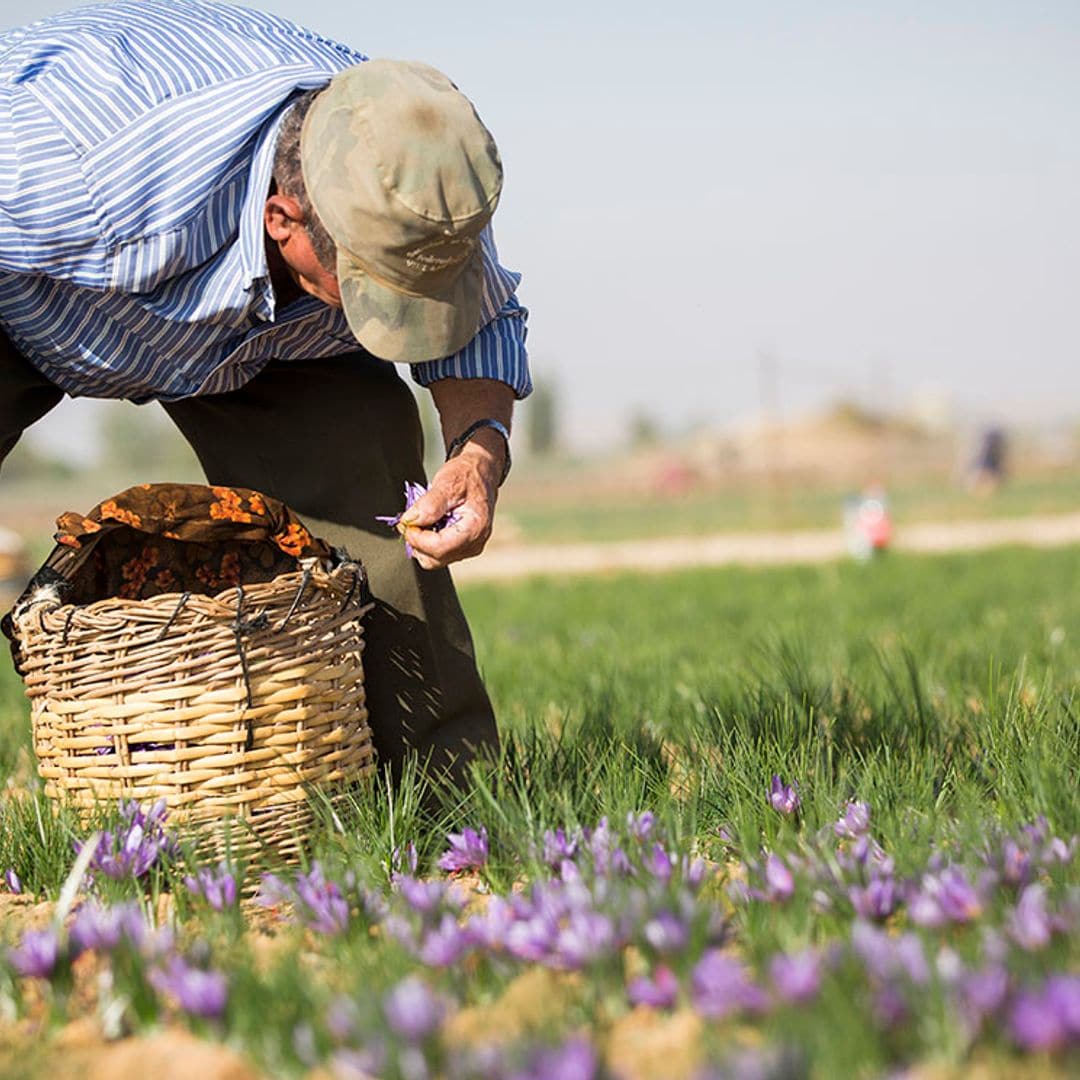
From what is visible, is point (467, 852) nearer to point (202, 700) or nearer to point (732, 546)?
point (202, 700)

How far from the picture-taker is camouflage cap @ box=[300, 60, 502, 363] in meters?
2.46

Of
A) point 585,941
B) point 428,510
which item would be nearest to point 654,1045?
point 585,941

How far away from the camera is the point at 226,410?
3.14m

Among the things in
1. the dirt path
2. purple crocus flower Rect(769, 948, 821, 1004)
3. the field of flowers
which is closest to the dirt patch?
the field of flowers

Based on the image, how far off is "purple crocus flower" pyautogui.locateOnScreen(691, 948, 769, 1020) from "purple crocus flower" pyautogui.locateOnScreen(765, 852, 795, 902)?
336mm

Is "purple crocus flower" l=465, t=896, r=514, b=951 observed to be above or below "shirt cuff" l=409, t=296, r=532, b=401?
below

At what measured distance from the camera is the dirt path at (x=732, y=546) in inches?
588

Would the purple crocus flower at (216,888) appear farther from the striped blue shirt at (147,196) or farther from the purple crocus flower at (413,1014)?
the striped blue shirt at (147,196)

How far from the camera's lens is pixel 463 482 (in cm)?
273

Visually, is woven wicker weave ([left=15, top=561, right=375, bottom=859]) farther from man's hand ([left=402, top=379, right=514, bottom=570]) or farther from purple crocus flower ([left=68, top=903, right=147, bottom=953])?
purple crocus flower ([left=68, top=903, right=147, bottom=953])

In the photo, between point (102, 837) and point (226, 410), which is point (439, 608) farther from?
point (102, 837)

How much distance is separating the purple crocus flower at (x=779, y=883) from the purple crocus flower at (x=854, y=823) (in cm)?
30

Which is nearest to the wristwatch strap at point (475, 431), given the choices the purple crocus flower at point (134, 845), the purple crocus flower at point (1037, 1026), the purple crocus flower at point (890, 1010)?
the purple crocus flower at point (134, 845)

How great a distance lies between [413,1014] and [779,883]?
67cm
